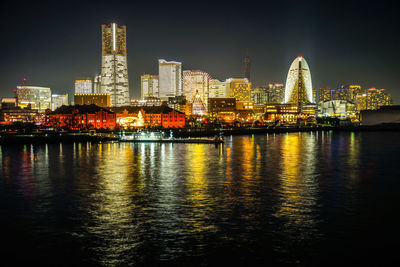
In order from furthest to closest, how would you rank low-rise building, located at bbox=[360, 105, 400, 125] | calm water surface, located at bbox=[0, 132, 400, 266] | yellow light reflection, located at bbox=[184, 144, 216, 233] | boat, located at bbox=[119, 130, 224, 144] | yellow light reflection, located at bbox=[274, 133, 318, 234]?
low-rise building, located at bbox=[360, 105, 400, 125], boat, located at bbox=[119, 130, 224, 144], yellow light reflection, located at bbox=[274, 133, 318, 234], yellow light reflection, located at bbox=[184, 144, 216, 233], calm water surface, located at bbox=[0, 132, 400, 266]

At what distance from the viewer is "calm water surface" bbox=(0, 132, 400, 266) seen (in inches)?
625

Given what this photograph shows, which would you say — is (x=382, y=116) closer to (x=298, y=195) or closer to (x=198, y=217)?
(x=298, y=195)

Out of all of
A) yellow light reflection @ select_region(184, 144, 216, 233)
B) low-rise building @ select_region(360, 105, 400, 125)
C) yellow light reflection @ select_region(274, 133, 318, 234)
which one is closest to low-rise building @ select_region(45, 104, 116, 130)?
yellow light reflection @ select_region(184, 144, 216, 233)

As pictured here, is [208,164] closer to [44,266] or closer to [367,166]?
[367,166]

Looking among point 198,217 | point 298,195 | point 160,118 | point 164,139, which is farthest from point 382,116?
point 198,217

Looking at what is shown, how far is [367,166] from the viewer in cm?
4409

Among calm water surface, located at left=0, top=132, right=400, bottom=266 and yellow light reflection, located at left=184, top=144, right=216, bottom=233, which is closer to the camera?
calm water surface, located at left=0, top=132, right=400, bottom=266

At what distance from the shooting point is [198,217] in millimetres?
20922

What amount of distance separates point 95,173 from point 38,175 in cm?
567

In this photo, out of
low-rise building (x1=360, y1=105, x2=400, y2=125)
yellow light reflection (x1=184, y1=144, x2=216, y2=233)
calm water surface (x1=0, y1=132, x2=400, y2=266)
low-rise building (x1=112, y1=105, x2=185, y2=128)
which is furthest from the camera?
low-rise building (x1=360, y1=105, x2=400, y2=125)

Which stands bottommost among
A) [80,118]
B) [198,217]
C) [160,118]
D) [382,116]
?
[198,217]

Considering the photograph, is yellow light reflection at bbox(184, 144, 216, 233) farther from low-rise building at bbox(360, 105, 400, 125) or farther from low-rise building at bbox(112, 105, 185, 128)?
low-rise building at bbox(360, 105, 400, 125)

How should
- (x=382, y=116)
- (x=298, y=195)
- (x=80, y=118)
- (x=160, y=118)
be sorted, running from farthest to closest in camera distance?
(x=382, y=116) → (x=160, y=118) → (x=80, y=118) → (x=298, y=195)

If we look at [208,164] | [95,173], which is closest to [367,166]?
[208,164]
